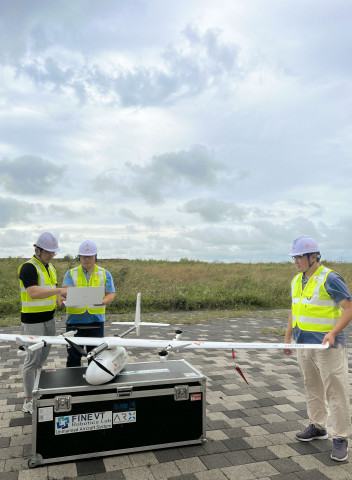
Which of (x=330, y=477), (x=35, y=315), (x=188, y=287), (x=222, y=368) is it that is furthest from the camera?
(x=188, y=287)

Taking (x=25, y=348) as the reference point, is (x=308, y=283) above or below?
above

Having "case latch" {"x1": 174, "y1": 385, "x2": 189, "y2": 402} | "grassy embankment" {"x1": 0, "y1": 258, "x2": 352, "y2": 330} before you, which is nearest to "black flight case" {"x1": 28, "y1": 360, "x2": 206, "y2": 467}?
"case latch" {"x1": 174, "y1": 385, "x2": 189, "y2": 402}

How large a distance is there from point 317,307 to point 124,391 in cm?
259

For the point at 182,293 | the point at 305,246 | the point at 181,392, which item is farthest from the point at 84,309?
the point at 182,293

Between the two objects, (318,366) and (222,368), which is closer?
(318,366)

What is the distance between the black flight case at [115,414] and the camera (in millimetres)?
4434

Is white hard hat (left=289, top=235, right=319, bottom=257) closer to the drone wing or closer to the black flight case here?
the drone wing

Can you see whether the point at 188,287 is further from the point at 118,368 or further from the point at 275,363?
the point at 118,368

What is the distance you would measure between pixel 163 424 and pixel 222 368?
3722 millimetres

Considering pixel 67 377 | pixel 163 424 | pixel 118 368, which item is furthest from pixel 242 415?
pixel 67 377

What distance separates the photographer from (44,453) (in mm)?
4430

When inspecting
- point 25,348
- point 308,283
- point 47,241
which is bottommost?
point 25,348

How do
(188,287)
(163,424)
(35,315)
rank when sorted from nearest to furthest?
1. (163,424)
2. (35,315)
3. (188,287)

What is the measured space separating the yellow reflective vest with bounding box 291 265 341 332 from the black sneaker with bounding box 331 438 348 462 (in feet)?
4.28
